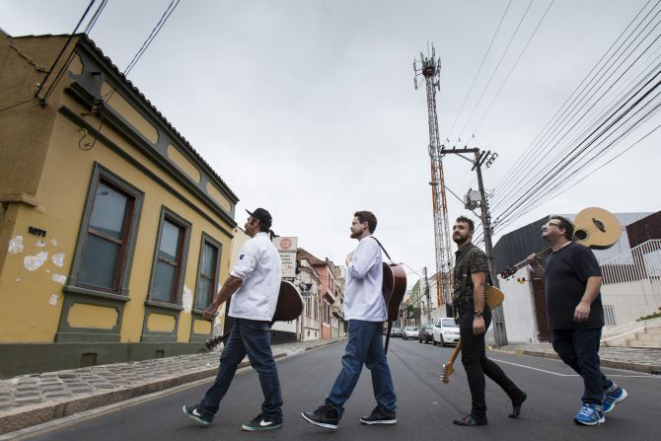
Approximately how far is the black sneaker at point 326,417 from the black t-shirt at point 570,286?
2136 mm

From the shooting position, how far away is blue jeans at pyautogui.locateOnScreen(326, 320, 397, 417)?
3.06m

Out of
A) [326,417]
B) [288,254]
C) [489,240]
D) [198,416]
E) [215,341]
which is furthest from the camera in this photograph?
[288,254]

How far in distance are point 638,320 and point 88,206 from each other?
16.4 m

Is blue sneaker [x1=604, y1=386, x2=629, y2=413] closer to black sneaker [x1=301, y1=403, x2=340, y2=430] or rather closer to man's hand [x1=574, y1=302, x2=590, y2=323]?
man's hand [x1=574, y1=302, x2=590, y2=323]

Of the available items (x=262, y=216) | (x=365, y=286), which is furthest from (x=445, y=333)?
(x=262, y=216)

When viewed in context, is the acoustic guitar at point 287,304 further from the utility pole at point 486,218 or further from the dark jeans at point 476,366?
the utility pole at point 486,218

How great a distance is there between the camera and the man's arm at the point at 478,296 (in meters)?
3.28

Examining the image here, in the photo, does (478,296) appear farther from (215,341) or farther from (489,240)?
(489,240)

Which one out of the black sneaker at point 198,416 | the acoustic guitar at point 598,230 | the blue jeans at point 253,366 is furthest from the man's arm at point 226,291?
the acoustic guitar at point 598,230

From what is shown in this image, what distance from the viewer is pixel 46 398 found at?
3865mm

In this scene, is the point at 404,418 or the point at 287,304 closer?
the point at 404,418

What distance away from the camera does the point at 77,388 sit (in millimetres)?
4477

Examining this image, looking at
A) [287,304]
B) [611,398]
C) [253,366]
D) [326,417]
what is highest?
[287,304]

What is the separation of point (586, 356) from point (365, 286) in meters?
1.92
